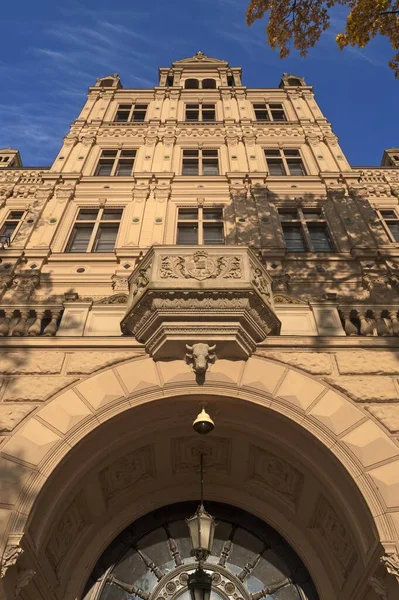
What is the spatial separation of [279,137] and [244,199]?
593cm

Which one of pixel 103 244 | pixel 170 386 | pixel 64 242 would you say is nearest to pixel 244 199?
pixel 103 244

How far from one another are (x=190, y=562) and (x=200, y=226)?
394 inches

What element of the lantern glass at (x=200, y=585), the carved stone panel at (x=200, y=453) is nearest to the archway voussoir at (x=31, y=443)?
the carved stone panel at (x=200, y=453)

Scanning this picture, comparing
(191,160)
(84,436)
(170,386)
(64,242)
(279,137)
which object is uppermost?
(279,137)

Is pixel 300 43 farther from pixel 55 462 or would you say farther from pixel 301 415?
pixel 55 462

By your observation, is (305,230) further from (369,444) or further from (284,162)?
(369,444)

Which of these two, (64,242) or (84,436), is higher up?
(64,242)

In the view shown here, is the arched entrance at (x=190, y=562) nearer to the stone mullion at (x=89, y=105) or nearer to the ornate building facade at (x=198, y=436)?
the ornate building facade at (x=198, y=436)

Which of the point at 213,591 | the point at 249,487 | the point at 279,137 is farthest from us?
the point at 279,137

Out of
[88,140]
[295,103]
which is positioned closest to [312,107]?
[295,103]

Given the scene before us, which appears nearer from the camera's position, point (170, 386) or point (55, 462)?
point (55, 462)

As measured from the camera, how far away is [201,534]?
703 cm

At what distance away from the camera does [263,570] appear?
8984mm

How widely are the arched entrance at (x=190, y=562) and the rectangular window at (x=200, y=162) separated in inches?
515
